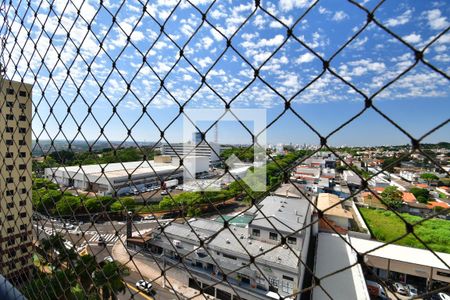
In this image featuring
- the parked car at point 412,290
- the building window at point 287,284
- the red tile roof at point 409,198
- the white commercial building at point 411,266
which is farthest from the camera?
the red tile roof at point 409,198

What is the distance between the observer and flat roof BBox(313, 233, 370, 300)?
3.44 metres

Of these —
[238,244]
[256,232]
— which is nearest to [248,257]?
[238,244]

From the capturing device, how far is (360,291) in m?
3.50

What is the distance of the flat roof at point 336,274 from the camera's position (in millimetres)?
3437

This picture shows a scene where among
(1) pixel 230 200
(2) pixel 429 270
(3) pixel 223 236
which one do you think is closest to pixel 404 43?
(3) pixel 223 236

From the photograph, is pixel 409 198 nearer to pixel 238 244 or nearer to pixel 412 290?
pixel 412 290

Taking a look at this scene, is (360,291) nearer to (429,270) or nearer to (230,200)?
(429,270)

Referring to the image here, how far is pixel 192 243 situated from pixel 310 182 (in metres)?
9.61

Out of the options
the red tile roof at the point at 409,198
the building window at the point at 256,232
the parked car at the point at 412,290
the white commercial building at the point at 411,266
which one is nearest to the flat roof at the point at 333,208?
the white commercial building at the point at 411,266

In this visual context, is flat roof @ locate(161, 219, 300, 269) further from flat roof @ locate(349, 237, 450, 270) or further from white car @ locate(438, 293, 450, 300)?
white car @ locate(438, 293, 450, 300)

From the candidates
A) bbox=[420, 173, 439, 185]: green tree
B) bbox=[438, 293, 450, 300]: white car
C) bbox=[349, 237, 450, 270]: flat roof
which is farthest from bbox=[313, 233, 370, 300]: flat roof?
bbox=[420, 173, 439, 185]: green tree

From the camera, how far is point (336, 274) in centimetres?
311

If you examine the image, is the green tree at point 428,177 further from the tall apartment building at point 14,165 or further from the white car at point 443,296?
the tall apartment building at point 14,165

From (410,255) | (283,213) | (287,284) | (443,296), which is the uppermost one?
(283,213)
